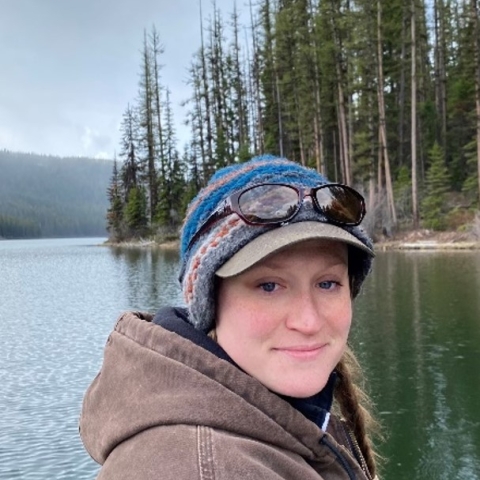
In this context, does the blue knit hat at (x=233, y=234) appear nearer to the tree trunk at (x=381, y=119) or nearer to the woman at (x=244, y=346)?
the woman at (x=244, y=346)

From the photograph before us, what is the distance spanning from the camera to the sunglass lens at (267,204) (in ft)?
4.06

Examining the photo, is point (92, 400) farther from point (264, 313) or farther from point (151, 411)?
point (264, 313)

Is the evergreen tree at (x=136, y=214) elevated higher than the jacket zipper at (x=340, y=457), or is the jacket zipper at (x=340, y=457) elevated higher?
the evergreen tree at (x=136, y=214)

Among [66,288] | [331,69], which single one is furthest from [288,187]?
[331,69]

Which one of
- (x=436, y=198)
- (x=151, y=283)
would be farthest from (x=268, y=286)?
(x=436, y=198)

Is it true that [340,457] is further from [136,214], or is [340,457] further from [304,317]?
[136,214]

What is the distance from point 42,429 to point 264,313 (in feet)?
24.3

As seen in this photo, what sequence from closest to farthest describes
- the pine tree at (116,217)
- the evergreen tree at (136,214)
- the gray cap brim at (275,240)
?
the gray cap brim at (275,240), the evergreen tree at (136,214), the pine tree at (116,217)

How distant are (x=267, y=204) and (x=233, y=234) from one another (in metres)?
0.10

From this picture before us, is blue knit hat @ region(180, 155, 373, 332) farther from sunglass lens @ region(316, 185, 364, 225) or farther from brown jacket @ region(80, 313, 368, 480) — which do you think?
brown jacket @ region(80, 313, 368, 480)

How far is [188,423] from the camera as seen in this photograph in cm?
97

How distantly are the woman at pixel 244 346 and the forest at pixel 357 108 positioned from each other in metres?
28.3

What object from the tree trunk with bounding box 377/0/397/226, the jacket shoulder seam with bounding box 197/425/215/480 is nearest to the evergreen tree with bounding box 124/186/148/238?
the tree trunk with bounding box 377/0/397/226

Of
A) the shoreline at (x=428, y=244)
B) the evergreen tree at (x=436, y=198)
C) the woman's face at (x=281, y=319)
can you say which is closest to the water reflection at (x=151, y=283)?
the shoreline at (x=428, y=244)
